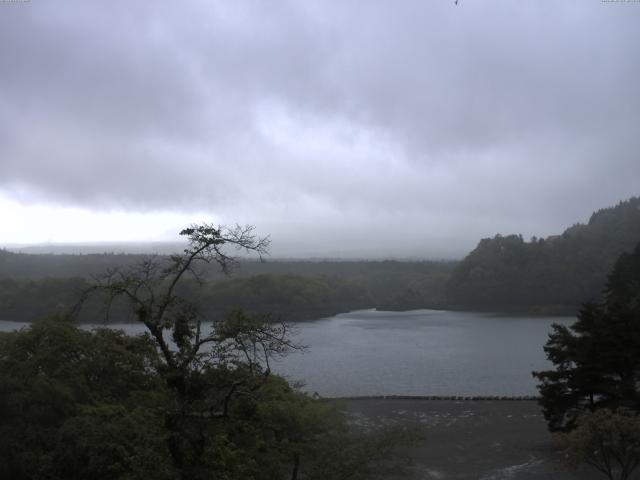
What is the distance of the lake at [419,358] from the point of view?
21.4m

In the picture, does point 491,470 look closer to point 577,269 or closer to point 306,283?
point 306,283

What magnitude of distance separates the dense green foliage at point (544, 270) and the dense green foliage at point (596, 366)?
153 feet

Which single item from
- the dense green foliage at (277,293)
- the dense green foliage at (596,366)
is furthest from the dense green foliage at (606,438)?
the dense green foliage at (277,293)

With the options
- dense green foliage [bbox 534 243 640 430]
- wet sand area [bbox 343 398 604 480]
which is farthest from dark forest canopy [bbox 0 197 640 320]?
dense green foliage [bbox 534 243 640 430]

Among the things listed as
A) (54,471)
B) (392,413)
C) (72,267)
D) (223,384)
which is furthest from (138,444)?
(72,267)

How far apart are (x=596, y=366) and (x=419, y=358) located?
16.5m

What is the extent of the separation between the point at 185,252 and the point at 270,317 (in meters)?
0.98

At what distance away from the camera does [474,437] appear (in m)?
13.8

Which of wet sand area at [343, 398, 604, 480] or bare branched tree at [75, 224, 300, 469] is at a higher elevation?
bare branched tree at [75, 224, 300, 469]

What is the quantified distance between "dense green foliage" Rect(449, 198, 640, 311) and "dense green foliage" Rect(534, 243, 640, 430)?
4654cm

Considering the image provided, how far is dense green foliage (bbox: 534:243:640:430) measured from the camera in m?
11.9

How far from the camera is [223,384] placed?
523 centimetres

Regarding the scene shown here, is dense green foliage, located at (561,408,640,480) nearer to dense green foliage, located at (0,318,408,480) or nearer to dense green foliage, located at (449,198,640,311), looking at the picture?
dense green foliage, located at (0,318,408,480)

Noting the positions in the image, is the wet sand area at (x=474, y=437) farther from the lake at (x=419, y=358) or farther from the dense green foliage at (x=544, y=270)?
the dense green foliage at (x=544, y=270)
